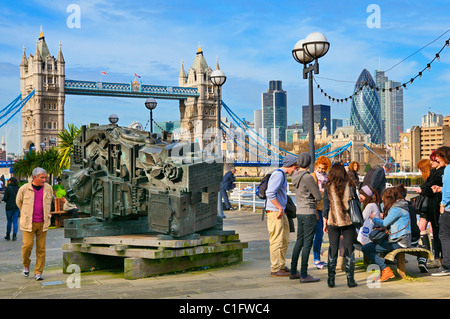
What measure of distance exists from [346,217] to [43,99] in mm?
98545

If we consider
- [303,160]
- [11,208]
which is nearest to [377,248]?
[303,160]

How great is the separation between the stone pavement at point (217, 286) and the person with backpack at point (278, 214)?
22cm

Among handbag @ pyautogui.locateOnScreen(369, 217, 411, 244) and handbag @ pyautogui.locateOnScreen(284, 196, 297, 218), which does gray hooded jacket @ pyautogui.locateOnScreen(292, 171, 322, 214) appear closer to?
handbag @ pyautogui.locateOnScreen(284, 196, 297, 218)

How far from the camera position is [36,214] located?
24.1 ft

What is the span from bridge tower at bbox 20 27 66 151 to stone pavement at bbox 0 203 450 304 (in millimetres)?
93261

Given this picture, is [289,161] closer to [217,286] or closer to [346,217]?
[346,217]

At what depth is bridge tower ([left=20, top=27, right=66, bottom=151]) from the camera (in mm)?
96688

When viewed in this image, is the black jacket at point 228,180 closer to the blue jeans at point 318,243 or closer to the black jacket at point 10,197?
the black jacket at point 10,197

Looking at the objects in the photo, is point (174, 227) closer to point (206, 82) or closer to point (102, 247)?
point (102, 247)

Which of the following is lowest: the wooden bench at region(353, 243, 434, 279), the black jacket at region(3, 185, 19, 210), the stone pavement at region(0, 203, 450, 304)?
the stone pavement at region(0, 203, 450, 304)

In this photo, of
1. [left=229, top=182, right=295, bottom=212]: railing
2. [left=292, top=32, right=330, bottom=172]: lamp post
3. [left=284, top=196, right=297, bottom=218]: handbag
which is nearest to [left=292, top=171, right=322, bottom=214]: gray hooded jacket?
[left=284, top=196, right=297, bottom=218]: handbag

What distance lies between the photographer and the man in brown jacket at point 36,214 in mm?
7297
